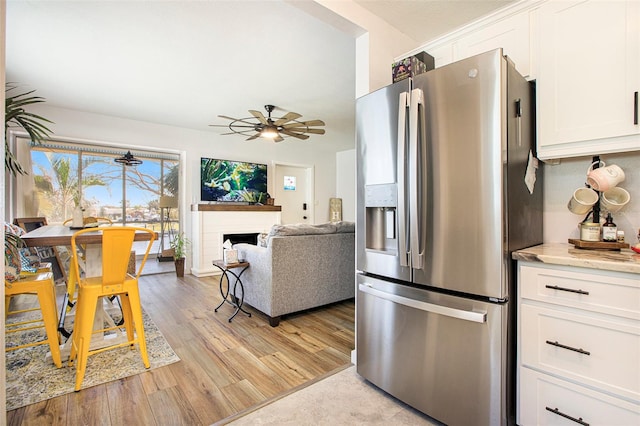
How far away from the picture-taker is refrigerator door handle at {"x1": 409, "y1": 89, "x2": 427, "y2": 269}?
5.05 ft

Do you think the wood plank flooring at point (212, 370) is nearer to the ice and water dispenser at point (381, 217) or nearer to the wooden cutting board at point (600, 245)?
the ice and water dispenser at point (381, 217)

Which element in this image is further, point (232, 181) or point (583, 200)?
point (232, 181)

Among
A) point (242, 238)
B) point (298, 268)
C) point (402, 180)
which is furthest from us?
point (242, 238)

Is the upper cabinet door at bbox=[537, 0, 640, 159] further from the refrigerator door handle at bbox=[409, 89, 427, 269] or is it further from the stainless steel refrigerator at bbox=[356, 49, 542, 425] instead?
the refrigerator door handle at bbox=[409, 89, 427, 269]

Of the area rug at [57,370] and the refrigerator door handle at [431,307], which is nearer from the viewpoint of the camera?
the refrigerator door handle at [431,307]

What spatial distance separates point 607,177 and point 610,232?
11.1 inches

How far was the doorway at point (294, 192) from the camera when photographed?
257 inches

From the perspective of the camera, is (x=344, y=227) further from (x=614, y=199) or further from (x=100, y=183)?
(x=100, y=183)

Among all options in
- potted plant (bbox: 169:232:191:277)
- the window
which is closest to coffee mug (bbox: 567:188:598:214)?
potted plant (bbox: 169:232:191:277)

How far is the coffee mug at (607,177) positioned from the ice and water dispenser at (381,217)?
102 cm

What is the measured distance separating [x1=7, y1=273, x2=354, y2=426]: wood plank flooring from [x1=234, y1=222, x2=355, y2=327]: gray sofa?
0.59 ft

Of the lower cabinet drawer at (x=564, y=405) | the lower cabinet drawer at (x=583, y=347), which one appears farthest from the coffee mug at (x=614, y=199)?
the lower cabinet drawer at (x=564, y=405)

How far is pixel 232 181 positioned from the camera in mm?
5590

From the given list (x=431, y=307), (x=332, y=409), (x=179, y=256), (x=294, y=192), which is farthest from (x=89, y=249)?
(x=294, y=192)
